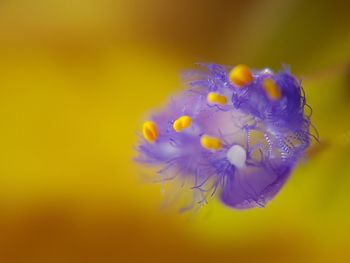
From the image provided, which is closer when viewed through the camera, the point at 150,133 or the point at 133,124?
the point at 150,133

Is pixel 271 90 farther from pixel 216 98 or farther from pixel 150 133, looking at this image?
pixel 150 133

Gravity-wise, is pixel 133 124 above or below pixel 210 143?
above

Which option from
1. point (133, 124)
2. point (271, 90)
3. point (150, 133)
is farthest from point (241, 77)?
point (133, 124)

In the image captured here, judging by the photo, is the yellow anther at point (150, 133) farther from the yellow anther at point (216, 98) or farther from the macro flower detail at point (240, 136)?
the yellow anther at point (216, 98)

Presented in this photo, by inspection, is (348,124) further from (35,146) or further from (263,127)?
(35,146)

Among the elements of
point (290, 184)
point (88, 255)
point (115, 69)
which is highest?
point (115, 69)

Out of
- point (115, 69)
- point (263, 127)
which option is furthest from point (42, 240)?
point (263, 127)

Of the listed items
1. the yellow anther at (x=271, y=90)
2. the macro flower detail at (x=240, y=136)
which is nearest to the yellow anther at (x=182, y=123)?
the macro flower detail at (x=240, y=136)
